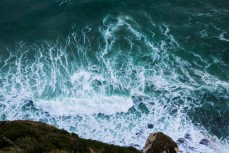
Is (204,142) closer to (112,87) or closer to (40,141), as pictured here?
(112,87)

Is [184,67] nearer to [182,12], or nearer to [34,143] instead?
[182,12]

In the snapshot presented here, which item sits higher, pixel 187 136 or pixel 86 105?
pixel 86 105

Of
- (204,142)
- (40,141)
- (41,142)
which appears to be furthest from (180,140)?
(41,142)

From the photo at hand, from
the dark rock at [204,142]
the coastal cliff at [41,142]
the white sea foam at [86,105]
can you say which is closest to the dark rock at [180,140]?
the dark rock at [204,142]

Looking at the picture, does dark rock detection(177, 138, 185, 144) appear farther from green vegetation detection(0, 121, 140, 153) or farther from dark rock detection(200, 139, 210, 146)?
green vegetation detection(0, 121, 140, 153)

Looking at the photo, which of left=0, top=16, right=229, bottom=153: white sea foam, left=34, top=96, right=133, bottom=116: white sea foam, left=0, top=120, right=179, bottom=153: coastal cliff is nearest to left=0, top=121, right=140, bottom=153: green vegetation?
left=0, top=120, right=179, bottom=153: coastal cliff

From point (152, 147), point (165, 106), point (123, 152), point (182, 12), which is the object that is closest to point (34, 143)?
point (123, 152)

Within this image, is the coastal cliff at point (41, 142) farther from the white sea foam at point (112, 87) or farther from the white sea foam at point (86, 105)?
the white sea foam at point (86, 105)
